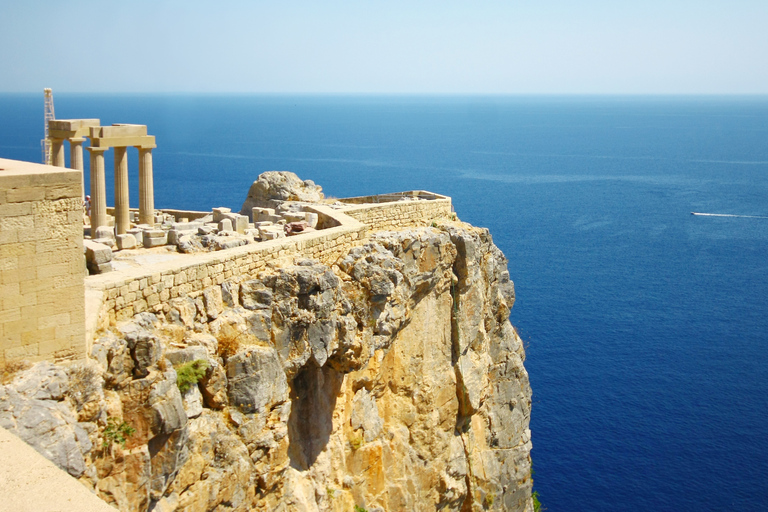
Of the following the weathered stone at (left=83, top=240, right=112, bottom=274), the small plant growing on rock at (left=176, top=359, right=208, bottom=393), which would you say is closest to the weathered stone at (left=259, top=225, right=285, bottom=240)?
the weathered stone at (left=83, top=240, right=112, bottom=274)

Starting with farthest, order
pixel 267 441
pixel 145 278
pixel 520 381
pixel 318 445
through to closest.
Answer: pixel 520 381 < pixel 318 445 < pixel 267 441 < pixel 145 278

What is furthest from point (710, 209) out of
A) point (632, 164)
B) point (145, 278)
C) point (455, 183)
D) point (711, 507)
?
point (145, 278)

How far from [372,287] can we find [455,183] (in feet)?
325

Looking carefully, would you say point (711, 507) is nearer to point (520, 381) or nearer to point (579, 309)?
point (520, 381)

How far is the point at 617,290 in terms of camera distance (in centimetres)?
7744

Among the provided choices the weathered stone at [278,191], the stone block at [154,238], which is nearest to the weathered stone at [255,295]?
the stone block at [154,238]

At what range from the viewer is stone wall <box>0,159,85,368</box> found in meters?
12.8

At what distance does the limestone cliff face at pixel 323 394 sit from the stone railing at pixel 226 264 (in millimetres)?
360

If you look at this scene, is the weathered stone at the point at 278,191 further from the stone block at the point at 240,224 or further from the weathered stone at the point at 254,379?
the weathered stone at the point at 254,379

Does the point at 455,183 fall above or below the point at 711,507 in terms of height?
above

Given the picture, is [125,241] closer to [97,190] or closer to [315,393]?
[97,190]

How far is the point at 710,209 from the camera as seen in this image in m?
113

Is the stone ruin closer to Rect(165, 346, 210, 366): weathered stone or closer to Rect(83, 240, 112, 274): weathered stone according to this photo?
Rect(83, 240, 112, 274): weathered stone

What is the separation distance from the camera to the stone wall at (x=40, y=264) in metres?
12.8
